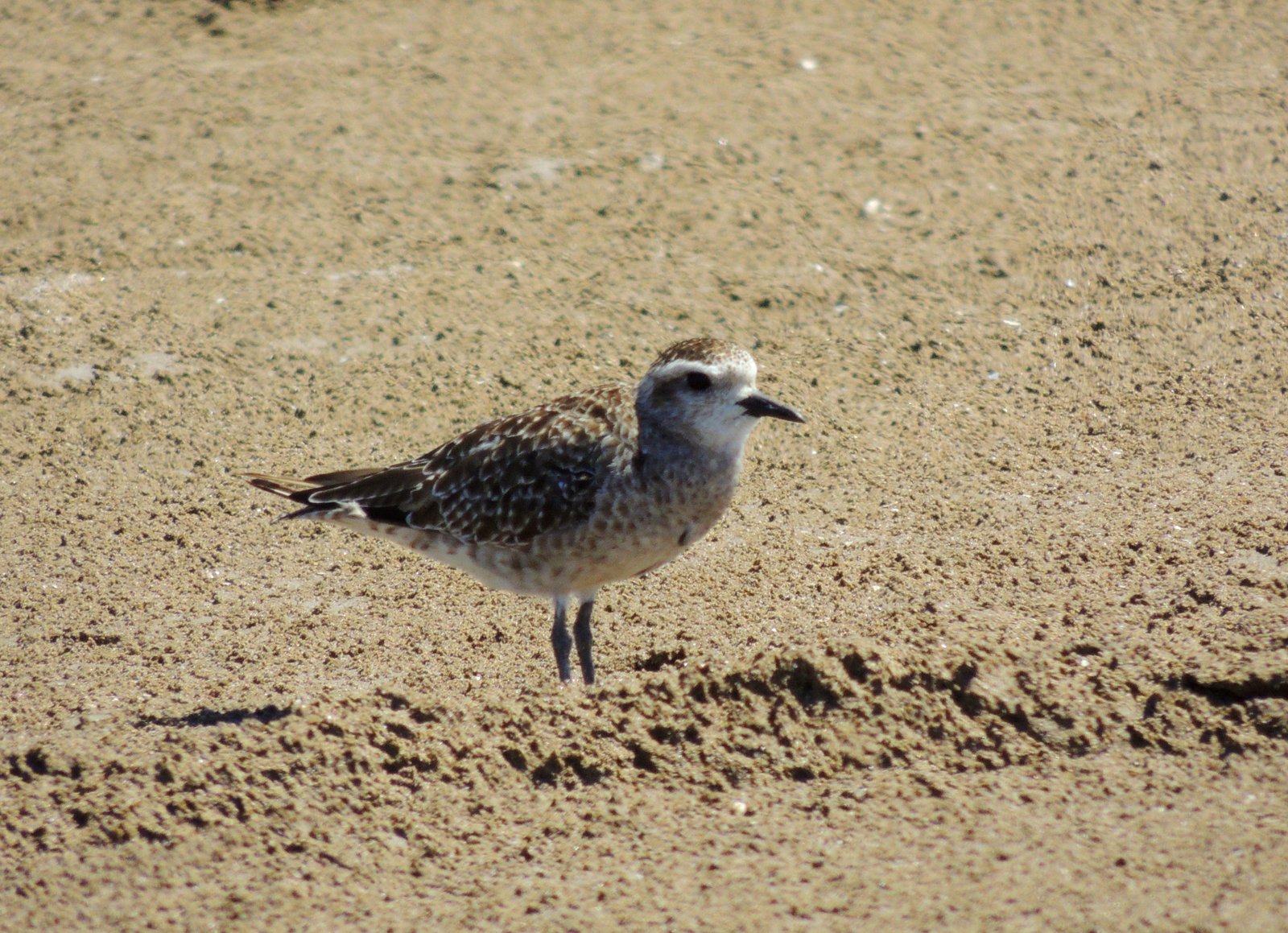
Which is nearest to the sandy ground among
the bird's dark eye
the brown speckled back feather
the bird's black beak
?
the brown speckled back feather

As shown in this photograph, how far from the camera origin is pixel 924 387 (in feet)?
33.7

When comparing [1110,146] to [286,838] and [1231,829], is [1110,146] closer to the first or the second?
[1231,829]

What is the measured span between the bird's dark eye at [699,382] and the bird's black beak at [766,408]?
0.65ft

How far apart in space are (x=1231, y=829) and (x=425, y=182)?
29.4 ft

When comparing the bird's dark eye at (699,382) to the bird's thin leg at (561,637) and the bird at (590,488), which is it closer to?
the bird at (590,488)

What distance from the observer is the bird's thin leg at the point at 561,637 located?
734cm

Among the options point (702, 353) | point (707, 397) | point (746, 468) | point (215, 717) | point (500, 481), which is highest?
A: point (702, 353)

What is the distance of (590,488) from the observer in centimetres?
719

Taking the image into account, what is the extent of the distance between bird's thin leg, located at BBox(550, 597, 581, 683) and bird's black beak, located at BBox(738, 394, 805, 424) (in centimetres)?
144

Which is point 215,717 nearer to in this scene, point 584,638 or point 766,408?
point 584,638

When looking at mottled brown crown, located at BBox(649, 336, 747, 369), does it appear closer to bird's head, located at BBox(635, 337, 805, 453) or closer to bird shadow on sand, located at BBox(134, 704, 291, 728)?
bird's head, located at BBox(635, 337, 805, 453)

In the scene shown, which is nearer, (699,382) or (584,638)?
(699,382)

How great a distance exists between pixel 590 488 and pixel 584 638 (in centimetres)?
88

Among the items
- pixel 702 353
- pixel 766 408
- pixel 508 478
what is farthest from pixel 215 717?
pixel 766 408
